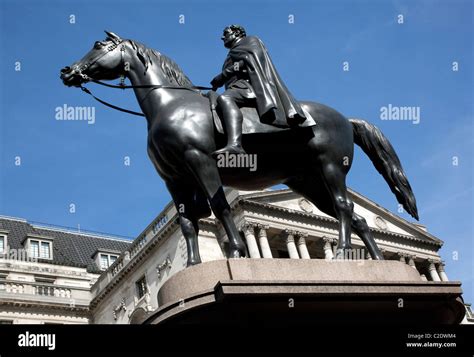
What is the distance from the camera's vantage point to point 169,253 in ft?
171

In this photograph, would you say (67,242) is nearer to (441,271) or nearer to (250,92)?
(441,271)

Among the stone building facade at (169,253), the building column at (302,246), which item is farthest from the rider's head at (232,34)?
the building column at (302,246)

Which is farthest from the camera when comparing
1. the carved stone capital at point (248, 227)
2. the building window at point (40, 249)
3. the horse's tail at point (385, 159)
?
the building window at point (40, 249)

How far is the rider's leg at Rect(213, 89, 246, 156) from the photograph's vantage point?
928 cm

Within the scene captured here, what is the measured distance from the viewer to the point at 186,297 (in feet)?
27.8

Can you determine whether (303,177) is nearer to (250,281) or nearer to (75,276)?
(250,281)

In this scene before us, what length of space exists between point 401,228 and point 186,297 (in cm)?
5843

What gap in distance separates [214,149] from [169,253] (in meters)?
43.3

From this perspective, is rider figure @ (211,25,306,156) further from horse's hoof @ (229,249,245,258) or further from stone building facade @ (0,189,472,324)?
stone building facade @ (0,189,472,324)

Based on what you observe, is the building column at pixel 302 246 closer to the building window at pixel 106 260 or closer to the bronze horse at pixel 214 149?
the building window at pixel 106 260

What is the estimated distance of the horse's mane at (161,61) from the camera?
34.6 feet

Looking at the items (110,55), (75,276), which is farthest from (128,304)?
(110,55)

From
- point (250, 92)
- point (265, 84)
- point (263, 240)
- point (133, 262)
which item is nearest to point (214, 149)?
point (250, 92)

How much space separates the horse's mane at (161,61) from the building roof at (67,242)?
5311cm
